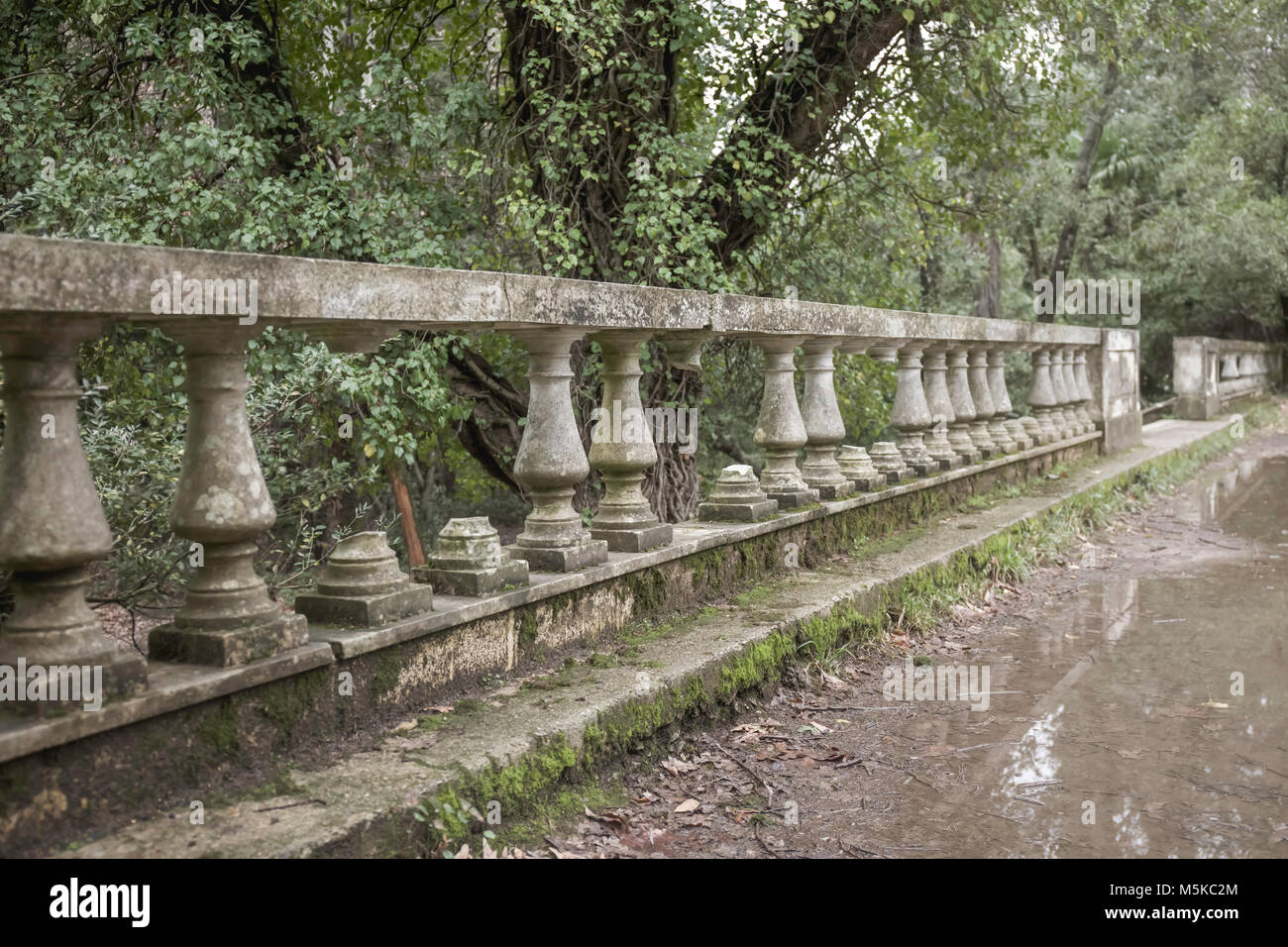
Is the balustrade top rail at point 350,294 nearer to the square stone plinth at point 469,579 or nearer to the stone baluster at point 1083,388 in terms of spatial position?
the square stone plinth at point 469,579

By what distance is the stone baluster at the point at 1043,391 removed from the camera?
32.7 feet

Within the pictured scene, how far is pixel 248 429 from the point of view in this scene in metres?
2.79

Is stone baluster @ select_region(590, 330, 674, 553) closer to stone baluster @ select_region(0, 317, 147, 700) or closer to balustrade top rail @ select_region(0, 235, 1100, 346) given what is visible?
balustrade top rail @ select_region(0, 235, 1100, 346)

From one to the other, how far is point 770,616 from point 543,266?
380 centimetres

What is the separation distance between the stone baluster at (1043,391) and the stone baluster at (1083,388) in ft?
3.00

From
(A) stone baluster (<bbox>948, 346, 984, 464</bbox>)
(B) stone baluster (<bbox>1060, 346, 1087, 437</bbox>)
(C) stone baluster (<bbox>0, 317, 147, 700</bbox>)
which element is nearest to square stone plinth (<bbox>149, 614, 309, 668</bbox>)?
(C) stone baluster (<bbox>0, 317, 147, 700</bbox>)

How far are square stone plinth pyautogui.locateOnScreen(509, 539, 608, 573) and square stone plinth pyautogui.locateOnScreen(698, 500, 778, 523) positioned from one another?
1145mm

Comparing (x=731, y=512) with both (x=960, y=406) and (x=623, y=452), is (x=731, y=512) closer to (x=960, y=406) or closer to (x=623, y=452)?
(x=623, y=452)

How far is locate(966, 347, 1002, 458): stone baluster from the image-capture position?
A: 8164 mm

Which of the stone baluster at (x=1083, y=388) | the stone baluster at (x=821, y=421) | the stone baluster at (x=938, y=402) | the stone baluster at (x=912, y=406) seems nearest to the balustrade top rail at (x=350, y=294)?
the stone baluster at (x=821, y=421)

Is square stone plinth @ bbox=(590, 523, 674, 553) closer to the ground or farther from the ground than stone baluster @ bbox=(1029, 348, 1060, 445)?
closer to the ground

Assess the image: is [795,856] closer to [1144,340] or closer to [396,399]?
[396,399]

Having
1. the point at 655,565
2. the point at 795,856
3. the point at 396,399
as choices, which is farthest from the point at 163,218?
the point at 795,856

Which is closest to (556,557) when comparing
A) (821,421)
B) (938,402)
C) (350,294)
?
(350,294)
